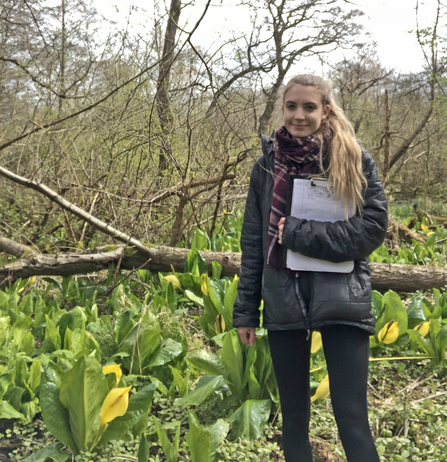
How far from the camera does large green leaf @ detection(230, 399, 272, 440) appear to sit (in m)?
2.06

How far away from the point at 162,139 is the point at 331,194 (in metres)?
3.38

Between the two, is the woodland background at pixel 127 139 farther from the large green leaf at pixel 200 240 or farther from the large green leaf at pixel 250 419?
the large green leaf at pixel 250 419

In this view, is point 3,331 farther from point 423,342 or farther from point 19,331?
point 423,342

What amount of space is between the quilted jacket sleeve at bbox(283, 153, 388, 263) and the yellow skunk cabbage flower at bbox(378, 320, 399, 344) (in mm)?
1466

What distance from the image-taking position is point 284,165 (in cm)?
Answer: 159

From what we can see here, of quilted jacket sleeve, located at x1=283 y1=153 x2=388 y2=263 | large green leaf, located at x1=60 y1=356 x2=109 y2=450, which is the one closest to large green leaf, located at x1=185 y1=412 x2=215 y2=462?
large green leaf, located at x1=60 y1=356 x2=109 y2=450

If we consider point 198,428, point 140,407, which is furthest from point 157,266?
point 198,428

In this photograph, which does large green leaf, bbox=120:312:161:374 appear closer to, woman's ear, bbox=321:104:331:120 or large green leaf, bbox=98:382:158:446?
large green leaf, bbox=98:382:158:446

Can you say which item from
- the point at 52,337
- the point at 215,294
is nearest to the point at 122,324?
the point at 52,337

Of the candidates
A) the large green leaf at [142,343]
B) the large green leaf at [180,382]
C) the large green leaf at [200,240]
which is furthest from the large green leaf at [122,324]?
the large green leaf at [200,240]

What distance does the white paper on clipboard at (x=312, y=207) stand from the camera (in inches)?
58.9

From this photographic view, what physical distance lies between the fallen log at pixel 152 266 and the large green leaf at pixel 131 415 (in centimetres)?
182

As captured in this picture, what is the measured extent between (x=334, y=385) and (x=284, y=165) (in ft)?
2.54

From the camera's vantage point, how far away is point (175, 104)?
4.91 m
